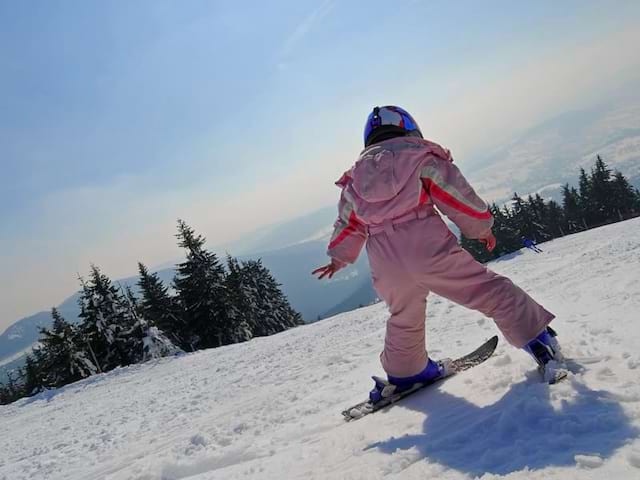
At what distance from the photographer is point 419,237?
3.02 meters

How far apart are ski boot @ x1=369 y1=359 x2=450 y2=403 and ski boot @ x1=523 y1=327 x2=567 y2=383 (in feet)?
3.07

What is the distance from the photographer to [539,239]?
46.7m

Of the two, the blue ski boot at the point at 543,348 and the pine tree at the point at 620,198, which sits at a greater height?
the blue ski boot at the point at 543,348

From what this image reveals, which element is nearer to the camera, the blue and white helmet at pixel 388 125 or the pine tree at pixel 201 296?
the blue and white helmet at pixel 388 125

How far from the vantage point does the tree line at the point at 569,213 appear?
45.8 metres

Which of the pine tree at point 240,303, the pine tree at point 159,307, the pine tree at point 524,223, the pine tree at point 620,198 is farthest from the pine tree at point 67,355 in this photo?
the pine tree at point 620,198

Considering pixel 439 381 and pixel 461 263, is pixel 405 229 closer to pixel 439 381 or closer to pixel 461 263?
pixel 461 263

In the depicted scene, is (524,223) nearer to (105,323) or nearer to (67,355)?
(105,323)

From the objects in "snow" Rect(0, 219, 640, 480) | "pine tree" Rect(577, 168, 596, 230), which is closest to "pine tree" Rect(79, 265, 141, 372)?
"snow" Rect(0, 219, 640, 480)

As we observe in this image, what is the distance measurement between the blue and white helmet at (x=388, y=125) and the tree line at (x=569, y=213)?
139 ft

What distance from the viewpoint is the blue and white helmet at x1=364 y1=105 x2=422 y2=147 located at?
341cm

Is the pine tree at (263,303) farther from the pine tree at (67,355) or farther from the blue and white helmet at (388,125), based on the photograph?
the blue and white helmet at (388,125)

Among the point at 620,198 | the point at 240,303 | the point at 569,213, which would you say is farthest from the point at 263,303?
the point at 620,198

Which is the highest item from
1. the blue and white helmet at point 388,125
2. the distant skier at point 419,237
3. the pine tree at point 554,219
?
the blue and white helmet at point 388,125
